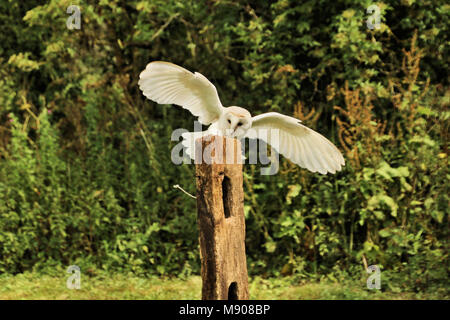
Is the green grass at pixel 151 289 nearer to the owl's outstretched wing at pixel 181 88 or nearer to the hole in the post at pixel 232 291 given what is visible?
the hole in the post at pixel 232 291

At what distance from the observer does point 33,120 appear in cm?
757

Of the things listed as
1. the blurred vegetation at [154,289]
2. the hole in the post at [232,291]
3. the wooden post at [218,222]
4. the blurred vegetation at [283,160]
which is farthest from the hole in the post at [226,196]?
the blurred vegetation at [283,160]

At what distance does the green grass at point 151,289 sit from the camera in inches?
205

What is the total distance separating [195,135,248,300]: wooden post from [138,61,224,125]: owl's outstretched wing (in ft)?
1.20

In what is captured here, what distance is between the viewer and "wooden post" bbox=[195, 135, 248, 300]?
3.69 m

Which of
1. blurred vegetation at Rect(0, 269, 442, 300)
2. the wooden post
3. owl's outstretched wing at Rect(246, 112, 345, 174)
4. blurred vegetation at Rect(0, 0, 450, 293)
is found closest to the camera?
the wooden post

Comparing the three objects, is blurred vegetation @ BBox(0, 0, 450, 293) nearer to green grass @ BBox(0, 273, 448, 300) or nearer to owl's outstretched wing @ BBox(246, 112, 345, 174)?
A: green grass @ BBox(0, 273, 448, 300)

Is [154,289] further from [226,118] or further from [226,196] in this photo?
[226,118]

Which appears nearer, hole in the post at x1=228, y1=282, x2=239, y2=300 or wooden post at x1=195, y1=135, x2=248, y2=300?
wooden post at x1=195, y1=135, x2=248, y2=300

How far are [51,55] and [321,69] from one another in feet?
11.6

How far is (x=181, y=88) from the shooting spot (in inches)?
156

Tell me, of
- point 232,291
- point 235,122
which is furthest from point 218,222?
point 235,122

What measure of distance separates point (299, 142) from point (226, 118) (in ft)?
2.23

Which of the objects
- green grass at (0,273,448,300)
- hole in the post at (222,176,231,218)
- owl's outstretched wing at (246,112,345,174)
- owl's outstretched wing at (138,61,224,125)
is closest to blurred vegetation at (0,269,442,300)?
green grass at (0,273,448,300)
